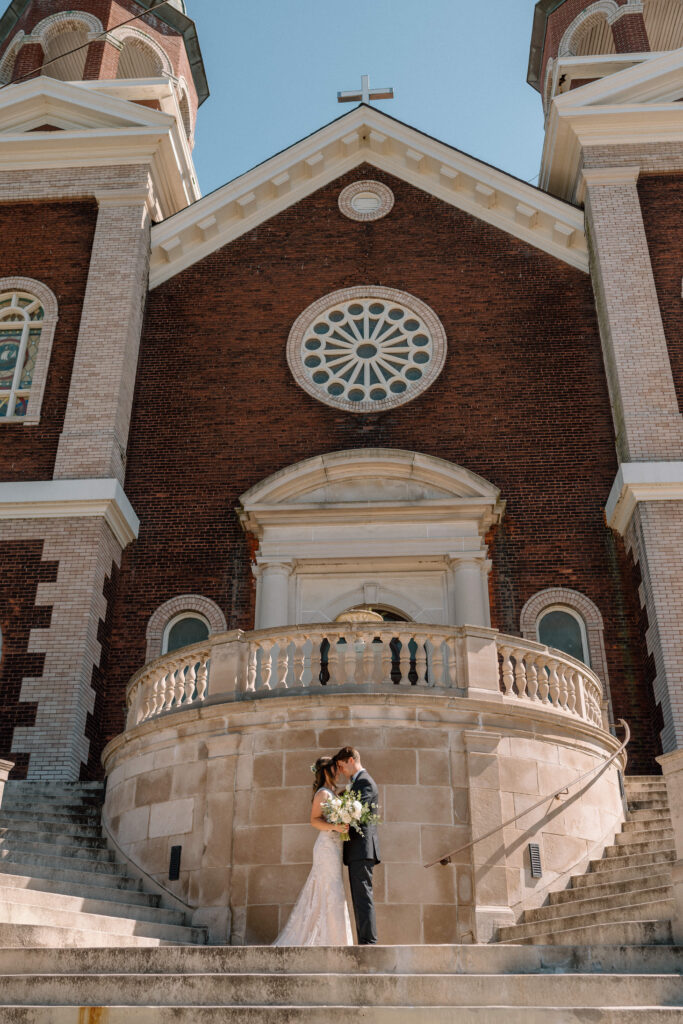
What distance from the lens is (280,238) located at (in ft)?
67.5

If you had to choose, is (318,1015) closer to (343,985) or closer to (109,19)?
(343,985)

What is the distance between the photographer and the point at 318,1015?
621 centimetres

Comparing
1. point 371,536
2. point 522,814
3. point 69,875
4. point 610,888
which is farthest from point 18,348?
point 610,888

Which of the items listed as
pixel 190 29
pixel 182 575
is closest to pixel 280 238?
pixel 182 575

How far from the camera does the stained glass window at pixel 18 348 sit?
727 inches

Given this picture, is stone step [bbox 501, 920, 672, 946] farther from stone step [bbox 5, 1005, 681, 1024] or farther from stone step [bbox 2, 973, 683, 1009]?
stone step [bbox 5, 1005, 681, 1024]

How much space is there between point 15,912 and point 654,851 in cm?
609

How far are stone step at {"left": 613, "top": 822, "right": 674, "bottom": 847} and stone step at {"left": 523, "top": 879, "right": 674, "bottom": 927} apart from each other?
5.06 ft

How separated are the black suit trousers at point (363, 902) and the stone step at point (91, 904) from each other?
258cm

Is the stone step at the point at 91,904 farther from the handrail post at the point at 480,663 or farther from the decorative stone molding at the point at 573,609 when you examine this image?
the decorative stone molding at the point at 573,609

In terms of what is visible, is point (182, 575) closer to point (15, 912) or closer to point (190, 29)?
point (15, 912)

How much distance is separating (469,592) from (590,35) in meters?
16.3

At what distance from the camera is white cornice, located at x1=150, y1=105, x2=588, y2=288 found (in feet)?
65.1

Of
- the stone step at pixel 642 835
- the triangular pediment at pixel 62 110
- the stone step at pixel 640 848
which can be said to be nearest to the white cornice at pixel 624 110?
the triangular pediment at pixel 62 110
